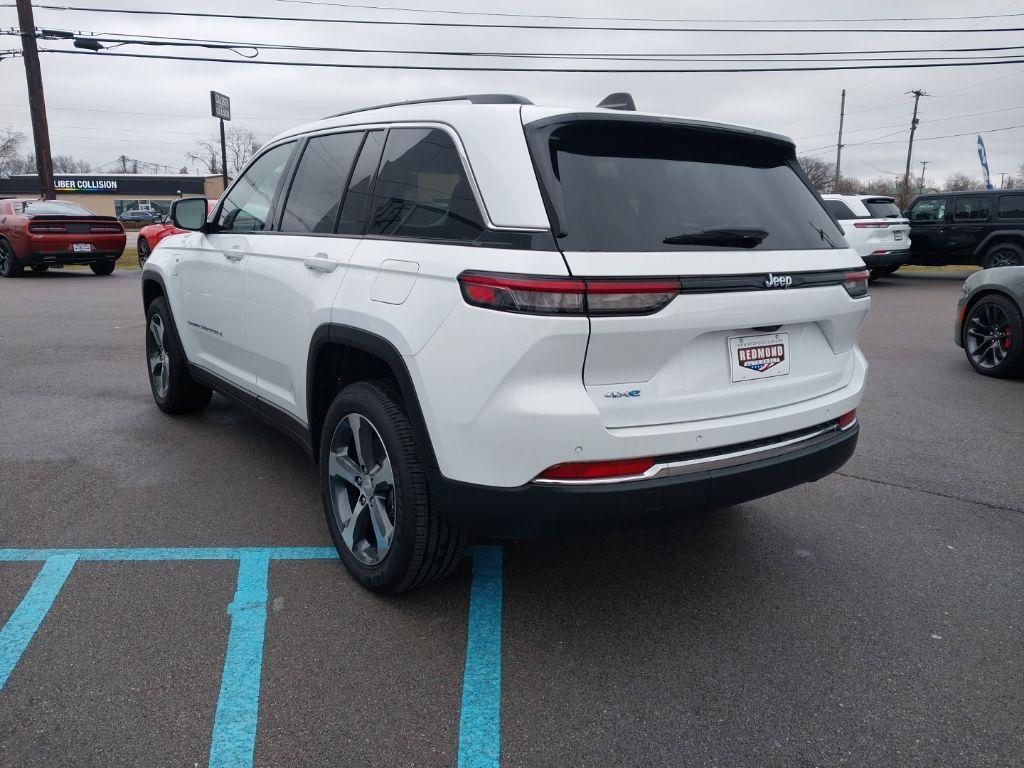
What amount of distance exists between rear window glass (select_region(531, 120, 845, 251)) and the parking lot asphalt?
1.14 metres

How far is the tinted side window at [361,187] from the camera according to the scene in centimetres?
324

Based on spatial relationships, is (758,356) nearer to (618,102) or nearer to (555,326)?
(555,326)

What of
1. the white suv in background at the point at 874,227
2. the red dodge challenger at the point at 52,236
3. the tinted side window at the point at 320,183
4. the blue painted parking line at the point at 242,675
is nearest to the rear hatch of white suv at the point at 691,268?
the tinted side window at the point at 320,183

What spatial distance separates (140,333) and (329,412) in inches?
282

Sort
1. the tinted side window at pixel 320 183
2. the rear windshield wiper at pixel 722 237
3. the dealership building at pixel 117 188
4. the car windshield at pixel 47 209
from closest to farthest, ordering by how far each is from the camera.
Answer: the rear windshield wiper at pixel 722 237 → the tinted side window at pixel 320 183 → the car windshield at pixel 47 209 → the dealership building at pixel 117 188

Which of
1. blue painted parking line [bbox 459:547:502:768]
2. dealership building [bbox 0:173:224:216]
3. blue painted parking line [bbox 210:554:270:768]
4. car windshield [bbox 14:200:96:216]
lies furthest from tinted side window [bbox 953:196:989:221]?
dealership building [bbox 0:173:224:216]

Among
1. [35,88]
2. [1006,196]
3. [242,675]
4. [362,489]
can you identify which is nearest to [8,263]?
[35,88]

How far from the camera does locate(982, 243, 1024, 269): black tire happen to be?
15008mm

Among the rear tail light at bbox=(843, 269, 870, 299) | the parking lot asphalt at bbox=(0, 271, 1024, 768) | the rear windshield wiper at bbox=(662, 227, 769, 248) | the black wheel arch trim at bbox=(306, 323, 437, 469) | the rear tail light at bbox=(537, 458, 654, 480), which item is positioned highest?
the rear windshield wiper at bbox=(662, 227, 769, 248)

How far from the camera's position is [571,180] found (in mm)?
2543

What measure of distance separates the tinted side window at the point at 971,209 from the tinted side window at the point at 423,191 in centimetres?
1612

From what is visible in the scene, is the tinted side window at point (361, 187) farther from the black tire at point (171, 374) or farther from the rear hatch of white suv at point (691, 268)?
the black tire at point (171, 374)

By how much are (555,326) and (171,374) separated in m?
3.87

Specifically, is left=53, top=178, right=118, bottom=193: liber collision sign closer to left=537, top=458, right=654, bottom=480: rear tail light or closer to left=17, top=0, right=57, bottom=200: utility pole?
left=17, top=0, right=57, bottom=200: utility pole
